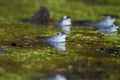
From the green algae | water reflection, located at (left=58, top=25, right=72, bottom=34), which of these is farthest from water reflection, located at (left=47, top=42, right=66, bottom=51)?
water reflection, located at (left=58, top=25, right=72, bottom=34)

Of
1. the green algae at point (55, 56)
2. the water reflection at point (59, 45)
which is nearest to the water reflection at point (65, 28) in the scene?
the green algae at point (55, 56)

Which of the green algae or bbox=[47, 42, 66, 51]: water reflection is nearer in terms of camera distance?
the green algae


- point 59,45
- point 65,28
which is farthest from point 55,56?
point 65,28

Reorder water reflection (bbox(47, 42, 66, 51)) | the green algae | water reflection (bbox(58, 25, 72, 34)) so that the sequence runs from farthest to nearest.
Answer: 1. water reflection (bbox(58, 25, 72, 34))
2. water reflection (bbox(47, 42, 66, 51))
3. the green algae

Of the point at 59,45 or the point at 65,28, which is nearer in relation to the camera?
the point at 59,45

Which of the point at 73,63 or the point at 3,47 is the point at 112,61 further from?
the point at 3,47

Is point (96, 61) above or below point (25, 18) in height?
below

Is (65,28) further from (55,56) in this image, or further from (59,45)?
(55,56)

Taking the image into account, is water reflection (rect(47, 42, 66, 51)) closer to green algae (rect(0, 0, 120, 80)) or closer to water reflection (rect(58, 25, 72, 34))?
green algae (rect(0, 0, 120, 80))

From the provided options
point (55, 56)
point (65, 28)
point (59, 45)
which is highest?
point (65, 28)

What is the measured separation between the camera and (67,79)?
1162cm

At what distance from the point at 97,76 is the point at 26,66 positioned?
2420mm

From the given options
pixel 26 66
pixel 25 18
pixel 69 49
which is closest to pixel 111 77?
pixel 26 66

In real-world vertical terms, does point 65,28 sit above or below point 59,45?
above
